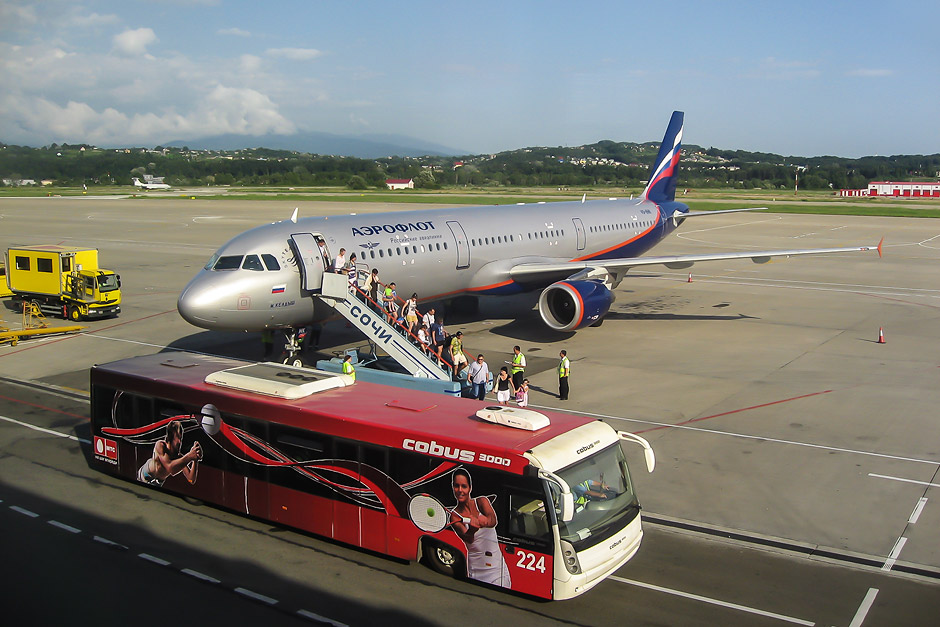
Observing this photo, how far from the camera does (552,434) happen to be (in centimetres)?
1204

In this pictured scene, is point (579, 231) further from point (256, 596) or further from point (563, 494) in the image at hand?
point (256, 596)

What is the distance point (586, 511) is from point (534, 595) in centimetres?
142

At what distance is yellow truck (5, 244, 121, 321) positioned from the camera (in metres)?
34.2

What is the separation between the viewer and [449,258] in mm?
29469

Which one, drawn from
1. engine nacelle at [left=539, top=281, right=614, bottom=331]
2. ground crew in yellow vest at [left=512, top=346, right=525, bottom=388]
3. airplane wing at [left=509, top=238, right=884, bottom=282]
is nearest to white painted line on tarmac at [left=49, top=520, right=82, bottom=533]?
ground crew in yellow vest at [left=512, top=346, right=525, bottom=388]

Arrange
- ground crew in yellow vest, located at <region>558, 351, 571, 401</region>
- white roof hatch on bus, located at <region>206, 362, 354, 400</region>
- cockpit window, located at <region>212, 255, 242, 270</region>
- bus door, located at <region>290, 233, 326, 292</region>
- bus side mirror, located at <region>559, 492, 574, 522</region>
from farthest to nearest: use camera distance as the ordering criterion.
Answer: bus door, located at <region>290, 233, 326, 292</region>
cockpit window, located at <region>212, 255, 242, 270</region>
ground crew in yellow vest, located at <region>558, 351, 571, 401</region>
white roof hatch on bus, located at <region>206, 362, 354, 400</region>
bus side mirror, located at <region>559, 492, 574, 522</region>

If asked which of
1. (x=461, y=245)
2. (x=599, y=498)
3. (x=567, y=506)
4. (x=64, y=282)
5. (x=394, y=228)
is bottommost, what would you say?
(x=599, y=498)

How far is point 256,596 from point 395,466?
289 centimetres

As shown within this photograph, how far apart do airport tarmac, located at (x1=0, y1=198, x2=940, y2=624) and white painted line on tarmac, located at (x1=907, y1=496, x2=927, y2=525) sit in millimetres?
39

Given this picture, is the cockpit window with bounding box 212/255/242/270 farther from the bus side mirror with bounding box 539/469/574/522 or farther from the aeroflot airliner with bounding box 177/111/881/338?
the bus side mirror with bounding box 539/469/574/522

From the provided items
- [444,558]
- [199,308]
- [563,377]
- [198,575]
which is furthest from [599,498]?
[199,308]

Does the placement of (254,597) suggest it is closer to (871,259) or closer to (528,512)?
(528,512)

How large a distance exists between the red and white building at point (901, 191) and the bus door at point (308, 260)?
484ft

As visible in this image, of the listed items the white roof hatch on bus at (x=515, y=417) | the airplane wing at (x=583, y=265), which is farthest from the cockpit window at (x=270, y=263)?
the white roof hatch on bus at (x=515, y=417)
